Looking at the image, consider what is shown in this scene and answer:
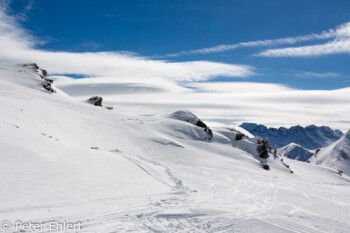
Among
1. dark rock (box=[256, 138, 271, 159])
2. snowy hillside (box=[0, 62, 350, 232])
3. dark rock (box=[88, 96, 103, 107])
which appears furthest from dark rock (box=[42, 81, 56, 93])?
dark rock (box=[256, 138, 271, 159])

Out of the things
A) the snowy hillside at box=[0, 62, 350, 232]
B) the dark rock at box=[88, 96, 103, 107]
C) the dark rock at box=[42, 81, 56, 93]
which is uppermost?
the dark rock at box=[42, 81, 56, 93]

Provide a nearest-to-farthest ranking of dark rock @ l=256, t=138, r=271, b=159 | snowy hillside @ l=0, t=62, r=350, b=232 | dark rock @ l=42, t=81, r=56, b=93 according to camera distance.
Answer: snowy hillside @ l=0, t=62, r=350, b=232 < dark rock @ l=256, t=138, r=271, b=159 < dark rock @ l=42, t=81, r=56, b=93

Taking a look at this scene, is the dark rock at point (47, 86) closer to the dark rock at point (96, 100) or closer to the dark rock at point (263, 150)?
the dark rock at point (96, 100)

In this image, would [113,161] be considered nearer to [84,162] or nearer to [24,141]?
[84,162]

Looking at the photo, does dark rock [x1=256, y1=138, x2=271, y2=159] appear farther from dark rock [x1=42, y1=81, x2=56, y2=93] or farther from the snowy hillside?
dark rock [x1=42, y1=81, x2=56, y2=93]

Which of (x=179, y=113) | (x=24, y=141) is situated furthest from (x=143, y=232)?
(x=179, y=113)

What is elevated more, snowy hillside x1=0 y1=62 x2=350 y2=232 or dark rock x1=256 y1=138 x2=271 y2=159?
dark rock x1=256 y1=138 x2=271 y2=159

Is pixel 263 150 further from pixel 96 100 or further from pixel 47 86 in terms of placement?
pixel 47 86

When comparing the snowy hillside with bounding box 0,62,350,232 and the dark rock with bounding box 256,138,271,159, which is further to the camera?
the dark rock with bounding box 256,138,271,159

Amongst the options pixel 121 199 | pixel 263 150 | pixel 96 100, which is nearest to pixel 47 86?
pixel 96 100

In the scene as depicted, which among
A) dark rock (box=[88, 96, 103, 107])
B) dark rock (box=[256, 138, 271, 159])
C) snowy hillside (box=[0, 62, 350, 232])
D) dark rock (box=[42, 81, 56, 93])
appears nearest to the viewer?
snowy hillside (box=[0, 62, 350, 232])

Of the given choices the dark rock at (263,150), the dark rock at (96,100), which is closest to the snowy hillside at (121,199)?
the dark rock at (96,100)

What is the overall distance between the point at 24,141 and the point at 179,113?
45.8m

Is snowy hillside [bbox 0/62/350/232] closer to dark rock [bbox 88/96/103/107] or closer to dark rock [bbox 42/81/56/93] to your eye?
dark rock [bbox 42/81/56/93]
